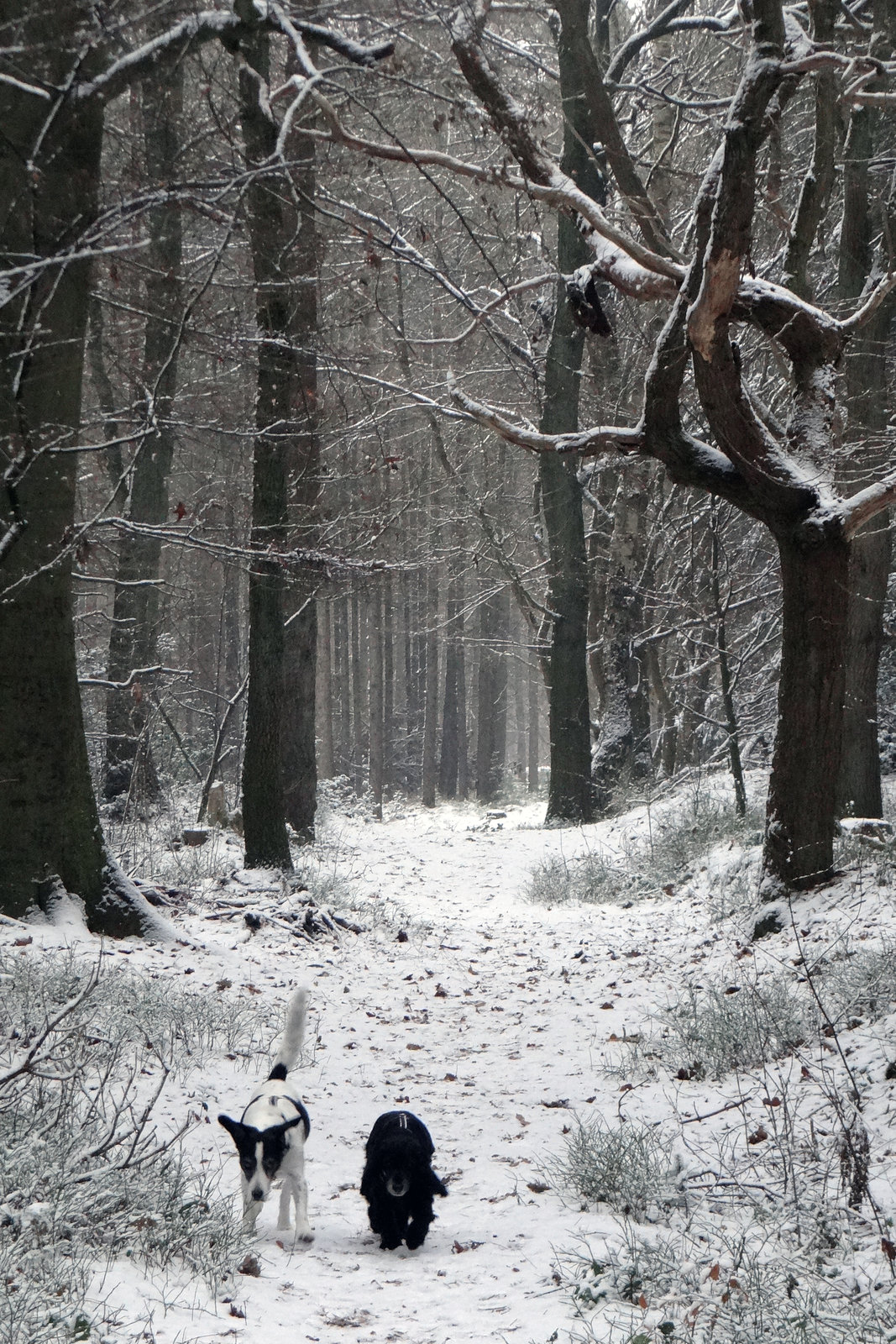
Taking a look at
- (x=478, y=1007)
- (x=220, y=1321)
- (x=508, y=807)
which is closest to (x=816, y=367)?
(x=478, y=1007)

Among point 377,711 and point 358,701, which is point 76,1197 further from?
point 358,701

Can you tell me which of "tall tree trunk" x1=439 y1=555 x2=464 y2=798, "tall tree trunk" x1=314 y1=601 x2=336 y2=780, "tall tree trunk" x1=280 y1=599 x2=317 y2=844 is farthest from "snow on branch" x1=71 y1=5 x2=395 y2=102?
"tall tree trunk" x1=439 y1=555 x2=464 y2=798

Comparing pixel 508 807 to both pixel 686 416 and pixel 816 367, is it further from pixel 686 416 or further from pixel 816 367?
pixel 816 367

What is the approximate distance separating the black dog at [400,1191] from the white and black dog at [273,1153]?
283 millimetres

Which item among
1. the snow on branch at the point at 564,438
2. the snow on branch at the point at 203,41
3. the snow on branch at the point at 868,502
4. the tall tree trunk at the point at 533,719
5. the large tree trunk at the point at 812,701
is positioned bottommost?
the tall tree trunk at the point at 533,719

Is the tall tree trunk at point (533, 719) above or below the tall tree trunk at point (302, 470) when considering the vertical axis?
below

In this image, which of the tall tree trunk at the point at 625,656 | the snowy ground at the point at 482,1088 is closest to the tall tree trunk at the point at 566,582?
the tall tree trunk at the point at 625,656

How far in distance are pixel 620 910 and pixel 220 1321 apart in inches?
334

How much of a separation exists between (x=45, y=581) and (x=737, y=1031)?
534 centimetres

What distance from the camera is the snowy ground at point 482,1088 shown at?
354 centimetres

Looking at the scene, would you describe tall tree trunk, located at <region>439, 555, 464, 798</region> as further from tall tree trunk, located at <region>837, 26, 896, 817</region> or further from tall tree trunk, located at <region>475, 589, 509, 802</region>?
tall tree trunk, located at <region>837, 26, 896, 817</region>

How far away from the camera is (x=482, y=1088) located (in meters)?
6.32

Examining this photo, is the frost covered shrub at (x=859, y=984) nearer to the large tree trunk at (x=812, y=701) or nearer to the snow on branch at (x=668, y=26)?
the large tree trunk at (x=812, y=701)

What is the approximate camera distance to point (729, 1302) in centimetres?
324
